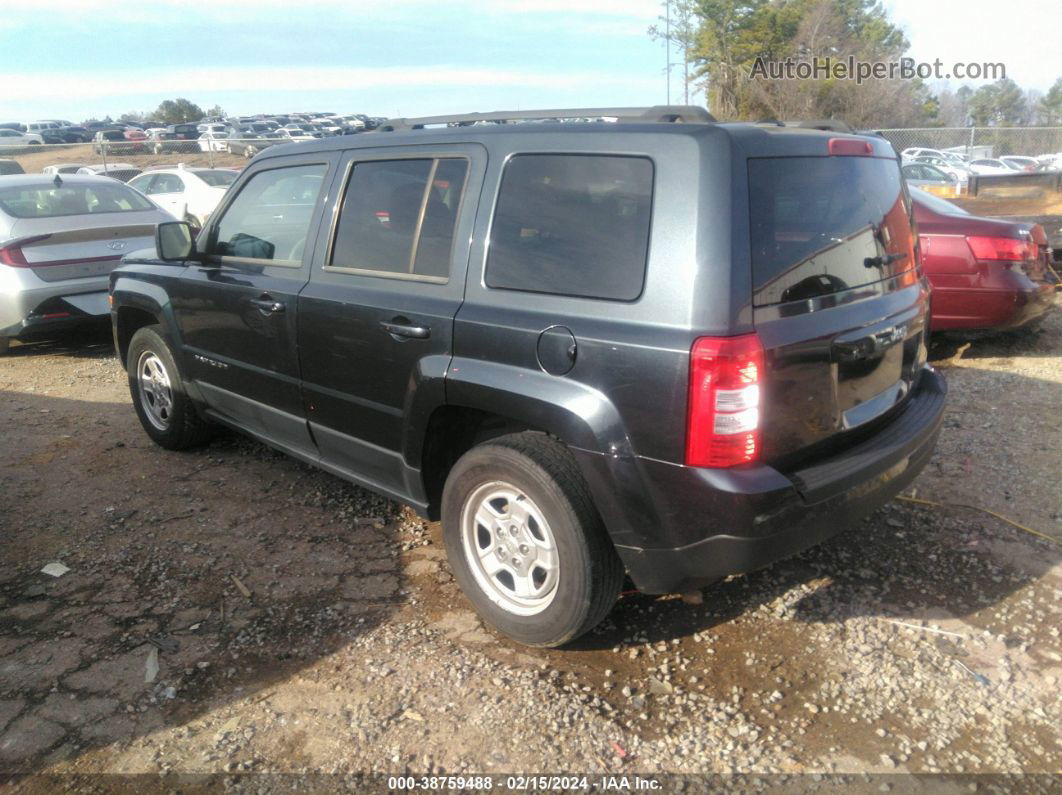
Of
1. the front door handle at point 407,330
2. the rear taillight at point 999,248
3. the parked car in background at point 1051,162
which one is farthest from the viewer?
the parked car in background at point 1051,162

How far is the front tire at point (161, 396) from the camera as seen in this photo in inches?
198

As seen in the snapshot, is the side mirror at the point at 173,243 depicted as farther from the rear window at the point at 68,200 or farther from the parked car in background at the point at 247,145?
the parked car in background at the point at 247,145

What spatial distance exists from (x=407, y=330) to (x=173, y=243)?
2.03m

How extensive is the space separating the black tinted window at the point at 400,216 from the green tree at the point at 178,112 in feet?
225

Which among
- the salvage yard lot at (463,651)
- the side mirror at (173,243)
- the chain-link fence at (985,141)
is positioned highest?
the chain-link fence at (985,141)

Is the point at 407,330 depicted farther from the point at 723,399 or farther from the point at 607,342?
the point at 723,399

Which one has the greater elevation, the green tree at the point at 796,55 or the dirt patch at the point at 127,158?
the green tree at the point at 796,55

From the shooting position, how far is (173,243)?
15.0ft

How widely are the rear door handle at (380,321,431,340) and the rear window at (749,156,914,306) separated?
1.29 metres

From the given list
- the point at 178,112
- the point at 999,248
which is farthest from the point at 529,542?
the point at 178,112

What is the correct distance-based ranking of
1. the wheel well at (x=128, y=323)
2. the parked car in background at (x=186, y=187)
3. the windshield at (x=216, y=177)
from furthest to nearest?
the windshield at (x=216, y=177) < the parked car in background at (x=186, y=187) < the wheel well at (x=128, y=323)

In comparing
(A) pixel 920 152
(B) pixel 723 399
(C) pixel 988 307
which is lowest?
(C) pixel 988 307

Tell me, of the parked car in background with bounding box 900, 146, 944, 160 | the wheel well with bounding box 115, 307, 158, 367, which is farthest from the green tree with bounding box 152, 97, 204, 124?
the wheel well with bounding box 115, 307, 158, 367

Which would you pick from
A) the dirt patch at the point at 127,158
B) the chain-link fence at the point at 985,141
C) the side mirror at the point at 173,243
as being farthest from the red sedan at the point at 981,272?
the chain-link fence at the point at 985,141
